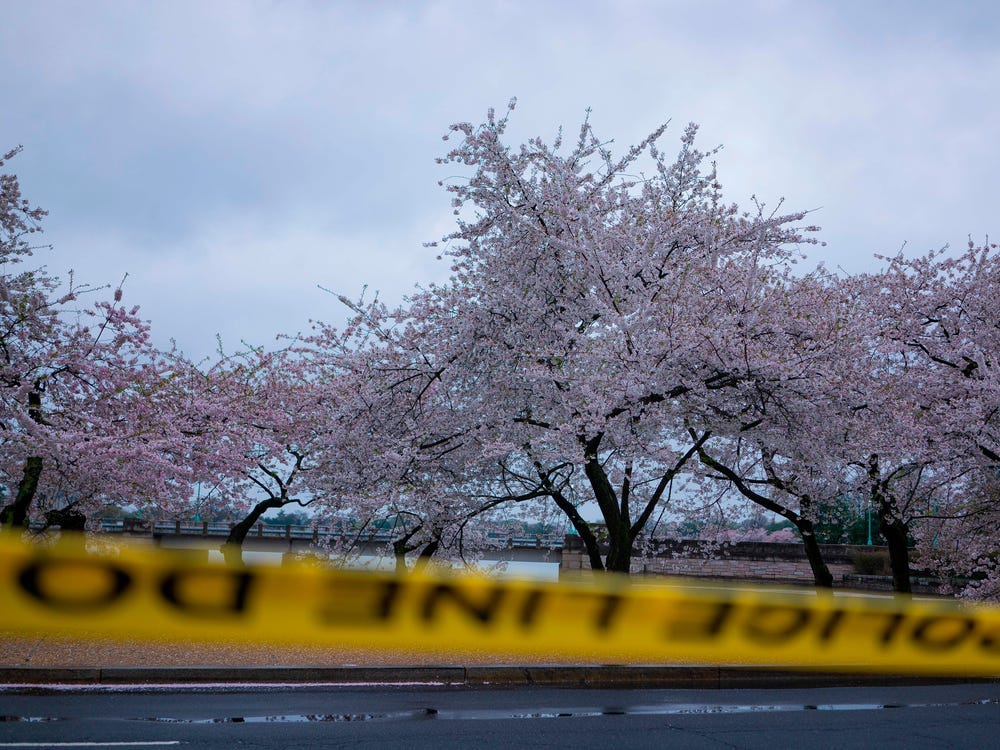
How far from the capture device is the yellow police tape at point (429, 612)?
3.92 metres

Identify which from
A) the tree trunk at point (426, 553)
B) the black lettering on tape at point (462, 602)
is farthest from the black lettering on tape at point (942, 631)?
the tree trunk at point (426, 553)

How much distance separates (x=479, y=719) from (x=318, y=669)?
2.77m

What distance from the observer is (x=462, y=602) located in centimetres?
473

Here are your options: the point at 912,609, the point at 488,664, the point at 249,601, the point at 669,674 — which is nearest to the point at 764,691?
the point at 669,674

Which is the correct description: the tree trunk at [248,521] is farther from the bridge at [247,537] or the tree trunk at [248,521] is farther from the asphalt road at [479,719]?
the bridge at [247,537]

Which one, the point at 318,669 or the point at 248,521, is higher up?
the point at 248,521

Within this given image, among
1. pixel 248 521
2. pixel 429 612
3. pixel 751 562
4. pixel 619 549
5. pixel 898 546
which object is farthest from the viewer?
pixel 751 562

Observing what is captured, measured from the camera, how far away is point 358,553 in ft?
53.9

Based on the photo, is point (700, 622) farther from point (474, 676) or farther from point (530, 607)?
point (474, 676)

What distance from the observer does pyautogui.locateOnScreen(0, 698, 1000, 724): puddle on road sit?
705 cm

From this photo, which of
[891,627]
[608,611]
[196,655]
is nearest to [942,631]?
[891,627]

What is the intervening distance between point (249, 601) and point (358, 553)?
12.5 m

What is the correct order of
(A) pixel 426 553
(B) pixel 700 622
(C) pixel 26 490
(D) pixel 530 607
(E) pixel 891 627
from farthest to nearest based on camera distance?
(A) pixel 426 553, (C) pixel 26 490, (E) pixel 891 627, (B) pixel 700 622, (D) pixel 530 607

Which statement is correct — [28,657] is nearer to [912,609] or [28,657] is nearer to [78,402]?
[78,402]
